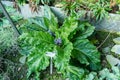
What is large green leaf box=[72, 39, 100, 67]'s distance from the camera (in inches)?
124

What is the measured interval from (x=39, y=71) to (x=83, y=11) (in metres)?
0.92

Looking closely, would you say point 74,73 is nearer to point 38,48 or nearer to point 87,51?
point 87,51

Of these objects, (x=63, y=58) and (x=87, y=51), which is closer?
(x=63, y=58)

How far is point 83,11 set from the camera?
11.5 ft

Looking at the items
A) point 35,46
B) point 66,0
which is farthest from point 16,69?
point 66,0

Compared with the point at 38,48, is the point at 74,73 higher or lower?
lower

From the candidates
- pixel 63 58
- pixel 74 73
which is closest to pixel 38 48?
pixel 63 58

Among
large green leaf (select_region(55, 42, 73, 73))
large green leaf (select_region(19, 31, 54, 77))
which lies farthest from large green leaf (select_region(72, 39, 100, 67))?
large green leaf (select_region(19, 31, 54, 77))

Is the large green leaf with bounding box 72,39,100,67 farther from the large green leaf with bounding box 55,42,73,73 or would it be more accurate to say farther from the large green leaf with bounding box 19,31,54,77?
the large green leaf with bounding box 19,31,54,77

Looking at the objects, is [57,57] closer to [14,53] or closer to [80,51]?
[80,51]

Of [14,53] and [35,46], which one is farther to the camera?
[14,53]

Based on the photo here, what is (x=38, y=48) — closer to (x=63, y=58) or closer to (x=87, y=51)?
(x=63, y=58)

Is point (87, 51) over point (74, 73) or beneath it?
over

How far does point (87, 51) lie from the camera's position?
3154 mm
